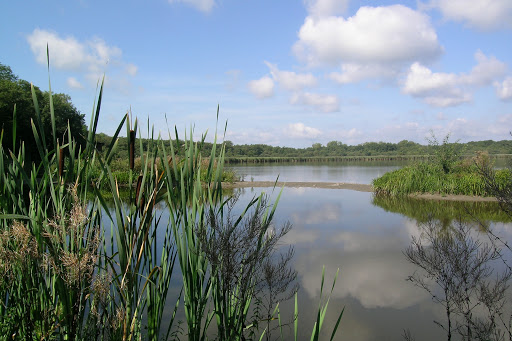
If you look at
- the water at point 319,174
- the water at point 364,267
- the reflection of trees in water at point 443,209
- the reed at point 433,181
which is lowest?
the water at point 364,267

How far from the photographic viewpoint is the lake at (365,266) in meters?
3.41

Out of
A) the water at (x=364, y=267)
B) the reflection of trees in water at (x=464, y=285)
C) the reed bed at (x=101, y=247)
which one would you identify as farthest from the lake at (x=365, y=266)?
the reed bed at (x=101, y=247)

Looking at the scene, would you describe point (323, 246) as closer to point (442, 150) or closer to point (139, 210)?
point (139, 210)

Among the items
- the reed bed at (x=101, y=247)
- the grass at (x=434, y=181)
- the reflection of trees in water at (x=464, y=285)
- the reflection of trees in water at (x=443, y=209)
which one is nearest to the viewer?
the reed bed at (x=101, y=247)

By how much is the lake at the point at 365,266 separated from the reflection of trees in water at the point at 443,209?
0.02 m

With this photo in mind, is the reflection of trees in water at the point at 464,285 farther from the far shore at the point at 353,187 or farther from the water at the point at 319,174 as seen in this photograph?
the water at the point at 319,174

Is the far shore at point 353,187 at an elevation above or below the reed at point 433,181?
below

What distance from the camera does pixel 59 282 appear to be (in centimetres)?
152

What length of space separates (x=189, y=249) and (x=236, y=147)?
61.7m

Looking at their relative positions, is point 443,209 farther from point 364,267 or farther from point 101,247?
point 101,247

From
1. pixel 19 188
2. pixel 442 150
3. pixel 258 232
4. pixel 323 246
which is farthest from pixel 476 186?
pixel 19 188

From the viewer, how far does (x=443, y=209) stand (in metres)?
9.62

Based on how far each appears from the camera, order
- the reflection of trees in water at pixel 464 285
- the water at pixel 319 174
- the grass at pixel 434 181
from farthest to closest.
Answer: the water at pixel 319 174
the grass at pixel 434 181
the reflection of trees in water at pixel 464 285

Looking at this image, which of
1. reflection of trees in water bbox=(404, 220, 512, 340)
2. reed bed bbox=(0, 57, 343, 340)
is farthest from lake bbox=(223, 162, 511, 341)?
reed bed bbox=(0, 57, 343, 340)
